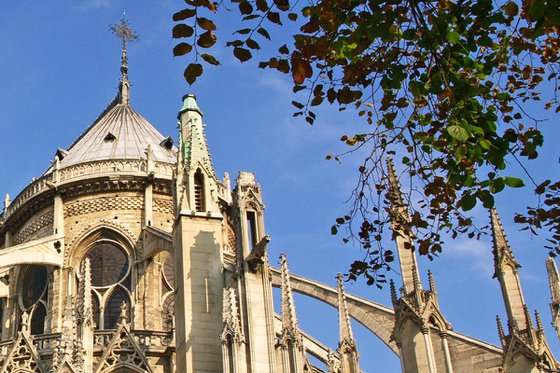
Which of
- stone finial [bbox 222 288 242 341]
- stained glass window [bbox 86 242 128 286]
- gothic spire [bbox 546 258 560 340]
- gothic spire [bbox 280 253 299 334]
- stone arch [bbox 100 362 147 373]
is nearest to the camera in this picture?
stone finial [bbox 222 288 242 341]

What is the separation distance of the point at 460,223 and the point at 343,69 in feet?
8.12

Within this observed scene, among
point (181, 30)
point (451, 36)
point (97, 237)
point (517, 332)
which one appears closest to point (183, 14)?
point (181, 30)

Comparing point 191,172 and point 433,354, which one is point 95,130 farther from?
point 433,354

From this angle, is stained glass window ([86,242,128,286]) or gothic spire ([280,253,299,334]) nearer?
gothic spire ([280,253,299,334])

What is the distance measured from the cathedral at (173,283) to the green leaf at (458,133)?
2970 mm

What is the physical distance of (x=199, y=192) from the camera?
2272 centimetres

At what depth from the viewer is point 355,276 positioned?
11055 millimetres

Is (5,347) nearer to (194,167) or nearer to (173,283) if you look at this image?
(173,283)

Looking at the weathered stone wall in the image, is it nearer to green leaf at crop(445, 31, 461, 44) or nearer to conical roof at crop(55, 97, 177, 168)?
conical roof at crop(55, 97, 177, 168)

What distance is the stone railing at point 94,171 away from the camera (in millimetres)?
34438

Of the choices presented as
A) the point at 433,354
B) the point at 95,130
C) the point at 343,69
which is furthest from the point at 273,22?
the point at 95,130

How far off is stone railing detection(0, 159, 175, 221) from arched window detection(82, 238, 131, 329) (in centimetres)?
255

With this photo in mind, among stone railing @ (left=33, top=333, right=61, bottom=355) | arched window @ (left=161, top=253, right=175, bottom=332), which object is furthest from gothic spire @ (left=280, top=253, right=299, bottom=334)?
arched window @ (left=161, top=253, right=175, bottom=332)

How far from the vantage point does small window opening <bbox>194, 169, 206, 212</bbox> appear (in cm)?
2241
